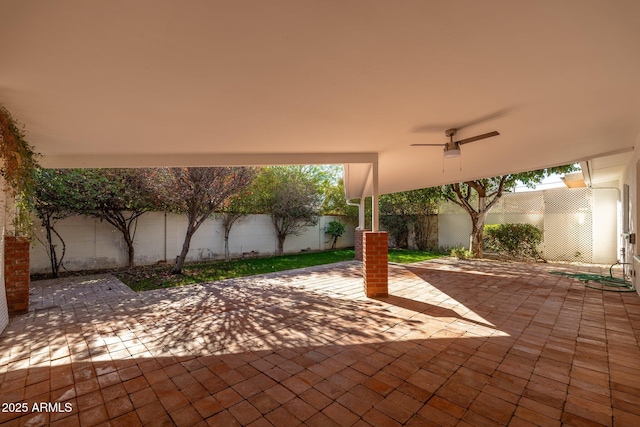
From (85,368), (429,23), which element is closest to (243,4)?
(429,23)

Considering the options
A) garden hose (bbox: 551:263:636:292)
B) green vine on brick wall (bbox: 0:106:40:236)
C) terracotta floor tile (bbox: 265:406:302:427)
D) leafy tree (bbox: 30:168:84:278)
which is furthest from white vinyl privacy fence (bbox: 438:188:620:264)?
leafy tree (bbox: 30:168:84:278)

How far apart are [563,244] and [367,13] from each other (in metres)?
11.5

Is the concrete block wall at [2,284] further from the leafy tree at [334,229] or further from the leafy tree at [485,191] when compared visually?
the leafy tree at [485,191]

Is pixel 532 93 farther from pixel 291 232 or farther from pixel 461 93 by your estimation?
pixel 291 232

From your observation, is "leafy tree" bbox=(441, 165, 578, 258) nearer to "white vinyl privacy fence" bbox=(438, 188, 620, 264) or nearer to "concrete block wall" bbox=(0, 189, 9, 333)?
"white vinyl privacy fence" bbox=(438, 188, 620, 264)

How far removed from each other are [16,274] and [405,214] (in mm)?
13464

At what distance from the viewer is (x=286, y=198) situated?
1151 centimetres

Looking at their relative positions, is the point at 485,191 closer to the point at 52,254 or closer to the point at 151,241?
the point at 151,241

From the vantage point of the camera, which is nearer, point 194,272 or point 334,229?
point 194,272

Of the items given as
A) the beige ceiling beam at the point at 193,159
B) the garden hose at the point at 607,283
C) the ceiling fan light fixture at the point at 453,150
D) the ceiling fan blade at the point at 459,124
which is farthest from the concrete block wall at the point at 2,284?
the garden hose at the point at 607,283

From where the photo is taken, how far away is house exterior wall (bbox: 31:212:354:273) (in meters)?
7.64

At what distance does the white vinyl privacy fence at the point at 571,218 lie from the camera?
29.6ft

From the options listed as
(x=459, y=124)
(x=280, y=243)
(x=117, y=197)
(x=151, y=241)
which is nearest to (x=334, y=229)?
(x=280, y=243)

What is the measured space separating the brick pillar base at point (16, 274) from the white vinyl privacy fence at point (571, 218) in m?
13.4
